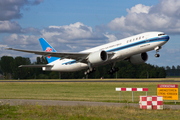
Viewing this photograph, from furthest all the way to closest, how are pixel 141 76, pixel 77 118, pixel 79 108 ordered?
pixel 141 76
pixel 79 108
pixel 77 118

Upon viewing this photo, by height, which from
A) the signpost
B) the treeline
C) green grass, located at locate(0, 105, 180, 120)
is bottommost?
green grass, located at locate(0, 105, 180, 120)

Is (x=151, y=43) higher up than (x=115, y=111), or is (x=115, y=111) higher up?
(x=151, y=43)

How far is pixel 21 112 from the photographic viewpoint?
13820mm

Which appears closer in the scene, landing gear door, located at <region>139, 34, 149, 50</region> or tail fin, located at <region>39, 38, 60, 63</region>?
landing gear door, located at <region>139, 34, 149, 50</region>

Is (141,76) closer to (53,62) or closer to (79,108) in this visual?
(53,62)

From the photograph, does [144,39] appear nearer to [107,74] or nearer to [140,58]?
[140,58]

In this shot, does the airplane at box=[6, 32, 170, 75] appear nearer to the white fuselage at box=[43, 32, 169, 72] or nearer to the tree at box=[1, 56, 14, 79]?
the white fuselage at box=[43, 32, 169, 72]

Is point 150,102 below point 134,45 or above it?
below

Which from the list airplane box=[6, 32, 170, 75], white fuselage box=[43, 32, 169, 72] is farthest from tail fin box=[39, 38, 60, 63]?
white fuselage box=[43, 32, 169, 72]

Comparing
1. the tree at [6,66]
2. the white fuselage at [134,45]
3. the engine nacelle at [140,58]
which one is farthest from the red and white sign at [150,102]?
the tree at [6,66]

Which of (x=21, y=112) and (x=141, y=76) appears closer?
(x=21, y=112)

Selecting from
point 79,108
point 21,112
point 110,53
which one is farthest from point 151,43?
point 21,112

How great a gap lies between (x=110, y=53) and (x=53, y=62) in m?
16.7

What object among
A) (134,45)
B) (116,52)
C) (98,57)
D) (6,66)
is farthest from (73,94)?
(6,66)
